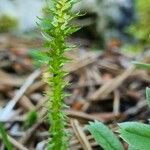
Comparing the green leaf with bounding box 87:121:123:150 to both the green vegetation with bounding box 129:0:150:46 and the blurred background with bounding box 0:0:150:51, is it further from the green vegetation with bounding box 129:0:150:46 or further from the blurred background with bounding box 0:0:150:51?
the green vegetation with bounding box 129:0:150:46

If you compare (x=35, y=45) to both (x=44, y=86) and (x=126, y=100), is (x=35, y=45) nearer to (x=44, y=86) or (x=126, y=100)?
(x=44, y=86)

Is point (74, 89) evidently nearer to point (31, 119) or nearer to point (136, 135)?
point (31, 119)

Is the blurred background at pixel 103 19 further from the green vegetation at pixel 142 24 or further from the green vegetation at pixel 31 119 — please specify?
the green vegetation at pixel 31 119

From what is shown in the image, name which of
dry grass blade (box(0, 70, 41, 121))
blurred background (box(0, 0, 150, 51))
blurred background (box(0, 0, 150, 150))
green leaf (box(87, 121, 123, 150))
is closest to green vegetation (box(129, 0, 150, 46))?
blurred background (box(0, 0, 150, 51))

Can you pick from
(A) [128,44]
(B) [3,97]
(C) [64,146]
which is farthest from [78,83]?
(A) [128,44]

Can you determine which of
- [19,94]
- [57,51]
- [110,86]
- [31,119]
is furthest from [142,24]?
[57,51]

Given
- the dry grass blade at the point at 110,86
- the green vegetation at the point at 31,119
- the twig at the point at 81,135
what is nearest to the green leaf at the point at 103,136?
the twig at the point at 81,135
